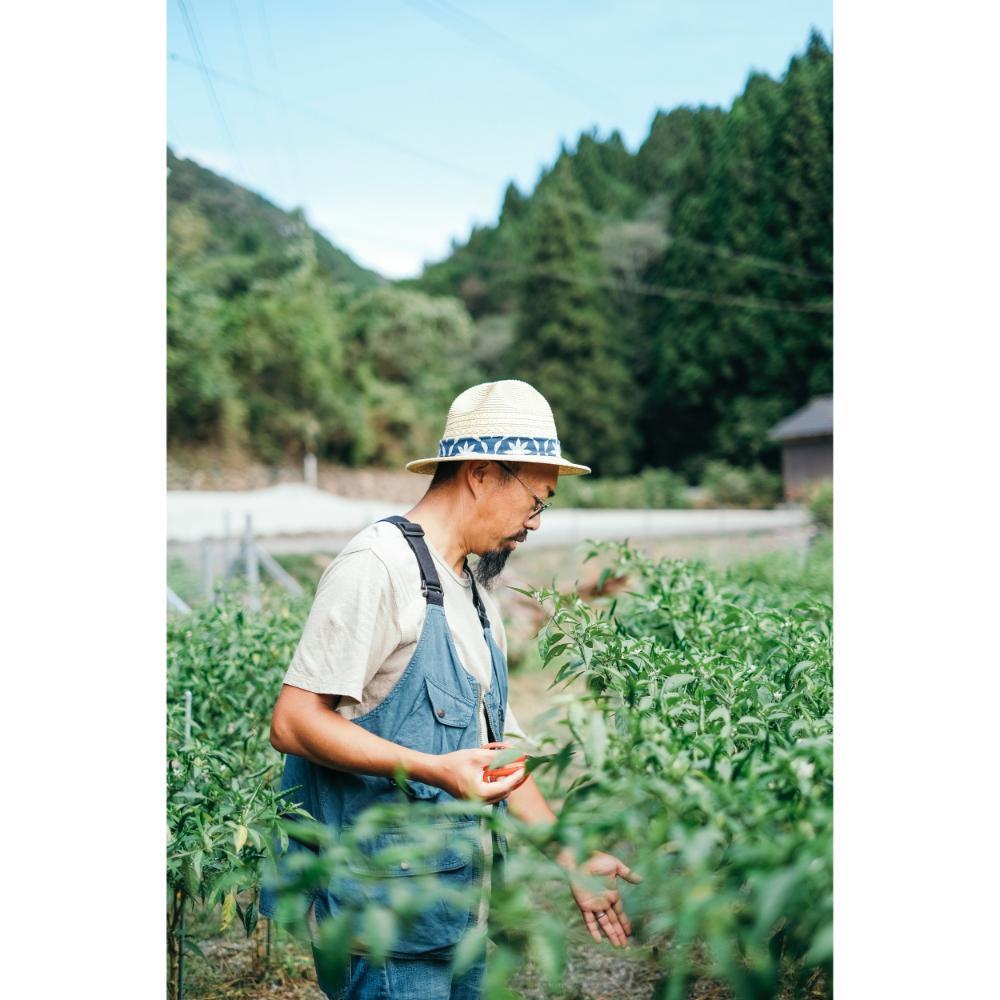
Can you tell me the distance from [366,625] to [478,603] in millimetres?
378

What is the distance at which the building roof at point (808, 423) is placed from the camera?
1007 inches

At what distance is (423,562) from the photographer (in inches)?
63.8

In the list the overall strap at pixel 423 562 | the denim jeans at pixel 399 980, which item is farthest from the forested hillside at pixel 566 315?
the denim jeans at pixel 399 980

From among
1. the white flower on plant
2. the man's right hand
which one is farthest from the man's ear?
the white flower on plant

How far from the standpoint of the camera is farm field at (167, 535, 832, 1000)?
84cm

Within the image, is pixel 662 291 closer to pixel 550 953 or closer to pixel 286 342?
pixel 286 342

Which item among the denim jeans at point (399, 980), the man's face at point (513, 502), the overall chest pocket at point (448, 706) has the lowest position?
the denim jeans at point (399, 980)

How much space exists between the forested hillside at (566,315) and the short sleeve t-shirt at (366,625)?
13260 millimetres

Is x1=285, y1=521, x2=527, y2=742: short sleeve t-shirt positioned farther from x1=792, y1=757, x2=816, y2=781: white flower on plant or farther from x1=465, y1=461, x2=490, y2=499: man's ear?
x1=792, y1=757, x2=816, y2=781: white flower on plant

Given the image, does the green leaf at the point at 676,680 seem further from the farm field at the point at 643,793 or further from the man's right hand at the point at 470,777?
the man's right hand at the point at 470,777

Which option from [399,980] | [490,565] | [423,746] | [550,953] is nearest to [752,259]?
[490,565]
